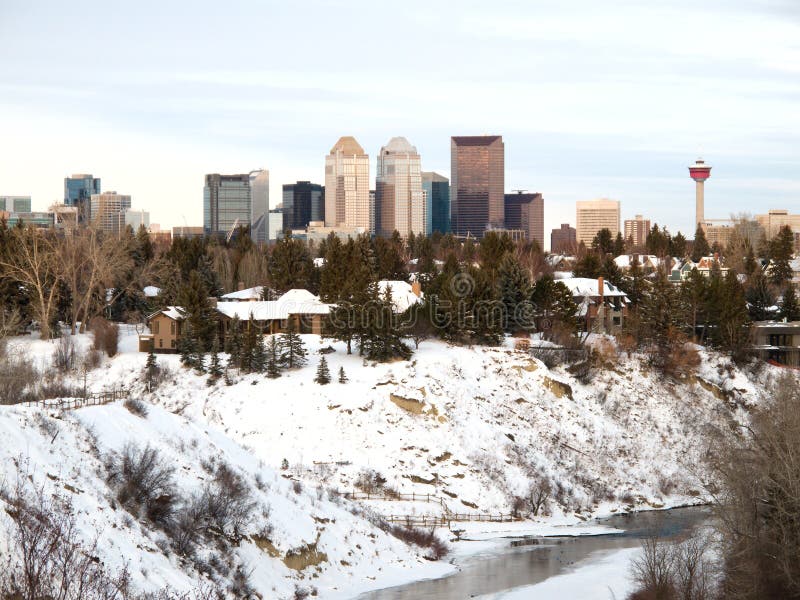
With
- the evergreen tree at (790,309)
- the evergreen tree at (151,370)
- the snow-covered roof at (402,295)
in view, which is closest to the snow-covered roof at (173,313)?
the evergreen tree at (151,370)

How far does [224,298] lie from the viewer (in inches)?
3364

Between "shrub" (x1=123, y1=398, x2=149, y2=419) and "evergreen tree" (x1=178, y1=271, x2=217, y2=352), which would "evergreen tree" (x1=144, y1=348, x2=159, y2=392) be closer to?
"evergreen tree" (x1=178, y1=271, x2=217, y2=352)

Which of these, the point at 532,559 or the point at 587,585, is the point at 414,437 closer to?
the point at 532,559

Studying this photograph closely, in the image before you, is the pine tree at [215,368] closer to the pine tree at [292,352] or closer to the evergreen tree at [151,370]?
the evergreen tree at [151,370]

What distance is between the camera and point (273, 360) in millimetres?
65812

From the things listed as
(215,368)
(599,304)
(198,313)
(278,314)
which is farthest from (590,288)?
(215,368)

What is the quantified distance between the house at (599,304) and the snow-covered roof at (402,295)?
12688mm

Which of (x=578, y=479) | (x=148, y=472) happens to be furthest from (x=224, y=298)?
(x=148, y=472)

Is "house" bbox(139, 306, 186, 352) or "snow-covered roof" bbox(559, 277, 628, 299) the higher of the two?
"snow-covered roof" bbox(559, 277, 628, 299)

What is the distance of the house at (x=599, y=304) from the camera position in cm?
8562

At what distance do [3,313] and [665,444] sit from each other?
146 feet

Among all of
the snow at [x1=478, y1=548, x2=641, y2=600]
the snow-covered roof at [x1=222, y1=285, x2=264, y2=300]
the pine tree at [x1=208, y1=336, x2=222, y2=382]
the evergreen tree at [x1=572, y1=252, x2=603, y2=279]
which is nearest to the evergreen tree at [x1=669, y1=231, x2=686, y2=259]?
the evergreen tree at [x1=572, y1=252, x2=603, y2=279]

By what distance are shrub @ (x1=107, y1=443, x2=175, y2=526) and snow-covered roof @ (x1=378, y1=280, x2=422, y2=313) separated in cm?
4130

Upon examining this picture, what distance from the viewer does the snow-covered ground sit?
3581 cm
